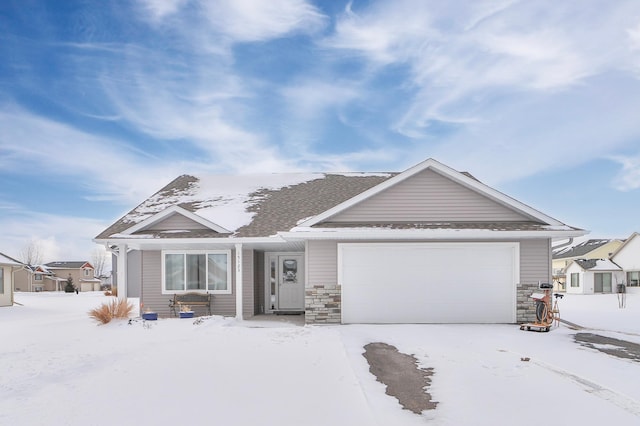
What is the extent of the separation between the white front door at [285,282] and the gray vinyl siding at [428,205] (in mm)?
4156

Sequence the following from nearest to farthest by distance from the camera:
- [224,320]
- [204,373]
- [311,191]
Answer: [204,373], [224,320], [311,191]

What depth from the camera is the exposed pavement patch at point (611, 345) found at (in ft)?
28.9

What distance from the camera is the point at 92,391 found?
242 inches

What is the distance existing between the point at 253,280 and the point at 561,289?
1594 inches

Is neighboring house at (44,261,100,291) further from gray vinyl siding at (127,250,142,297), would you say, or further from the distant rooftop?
→ the distant rooftop

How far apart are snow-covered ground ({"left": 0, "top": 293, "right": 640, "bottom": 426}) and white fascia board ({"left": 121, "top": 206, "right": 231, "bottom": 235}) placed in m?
3.87

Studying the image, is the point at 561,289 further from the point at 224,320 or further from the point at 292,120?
the point at 224,320

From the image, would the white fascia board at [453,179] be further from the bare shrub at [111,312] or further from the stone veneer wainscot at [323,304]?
the bare shrub at [111,312]

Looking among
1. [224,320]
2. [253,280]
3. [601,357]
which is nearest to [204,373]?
[224,320]

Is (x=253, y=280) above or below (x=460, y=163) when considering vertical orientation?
below

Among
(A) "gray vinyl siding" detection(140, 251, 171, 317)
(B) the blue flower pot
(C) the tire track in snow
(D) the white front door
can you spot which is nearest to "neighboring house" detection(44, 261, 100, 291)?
(A) "gray vinyl siding" detection(140, 251, 171, 317)

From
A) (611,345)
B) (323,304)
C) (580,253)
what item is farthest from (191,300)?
(580,253)

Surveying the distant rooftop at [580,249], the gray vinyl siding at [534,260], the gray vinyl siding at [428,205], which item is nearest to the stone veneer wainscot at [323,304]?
the gray vinyl siding at [428,205]

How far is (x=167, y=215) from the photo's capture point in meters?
14.8
